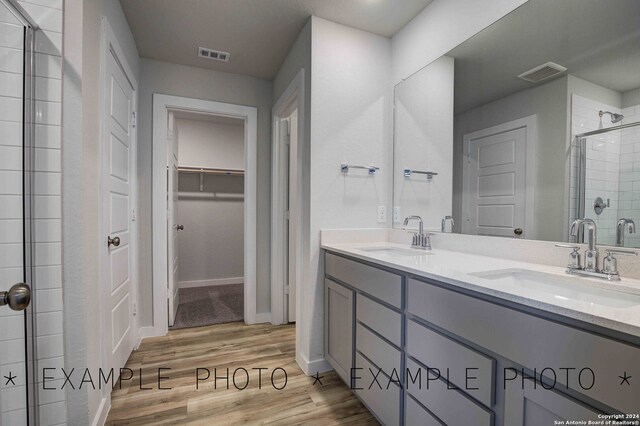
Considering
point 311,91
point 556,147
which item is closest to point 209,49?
point 311,91

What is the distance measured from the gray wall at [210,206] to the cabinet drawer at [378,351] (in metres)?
3.24

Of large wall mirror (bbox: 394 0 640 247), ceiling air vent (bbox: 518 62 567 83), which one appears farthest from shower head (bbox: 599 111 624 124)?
ceiling air vent (bbox: 518 62 567 83)

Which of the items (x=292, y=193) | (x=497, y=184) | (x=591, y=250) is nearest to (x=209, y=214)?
(x=292, y=193)

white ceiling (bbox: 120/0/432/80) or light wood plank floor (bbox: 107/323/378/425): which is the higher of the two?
white ceiling (bbox: 120/0/432/80)

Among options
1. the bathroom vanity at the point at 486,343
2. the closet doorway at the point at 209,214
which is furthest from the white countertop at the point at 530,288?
the closet doorway at the point at 209,214

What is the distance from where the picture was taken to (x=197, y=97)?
2768 millimetres

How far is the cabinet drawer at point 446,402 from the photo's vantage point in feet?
3.09

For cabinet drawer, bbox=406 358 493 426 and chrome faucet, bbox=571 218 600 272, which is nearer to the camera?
cabinet drawer, bbox=406 358 493 426

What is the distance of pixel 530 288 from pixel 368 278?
686 mm

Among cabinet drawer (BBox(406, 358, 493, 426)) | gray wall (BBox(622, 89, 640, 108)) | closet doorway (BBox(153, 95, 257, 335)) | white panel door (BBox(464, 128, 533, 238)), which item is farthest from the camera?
closet doorway (BBox(153, 95, 257, 335))

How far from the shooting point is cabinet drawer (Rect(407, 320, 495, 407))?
914 millimetres

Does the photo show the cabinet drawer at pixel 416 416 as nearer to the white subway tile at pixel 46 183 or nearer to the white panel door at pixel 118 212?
the white panel door at pixel 118 212

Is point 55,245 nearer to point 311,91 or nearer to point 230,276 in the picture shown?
point 311,91

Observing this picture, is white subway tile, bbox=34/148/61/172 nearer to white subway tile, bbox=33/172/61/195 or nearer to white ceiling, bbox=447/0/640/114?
white subway tile, bbox=33/172/61/195
